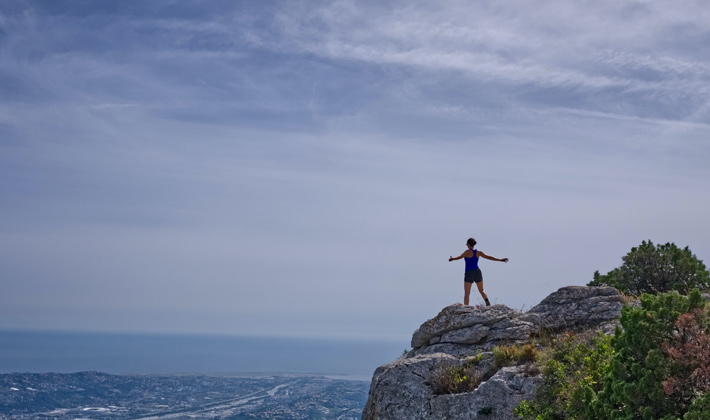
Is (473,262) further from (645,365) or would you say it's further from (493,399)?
(645,365)

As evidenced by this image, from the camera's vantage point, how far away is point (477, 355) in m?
16.9

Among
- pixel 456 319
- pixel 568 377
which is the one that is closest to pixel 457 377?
pixel 456 319

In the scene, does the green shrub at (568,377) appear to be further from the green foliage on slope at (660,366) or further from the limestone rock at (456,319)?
the limestone rock at (456,319)

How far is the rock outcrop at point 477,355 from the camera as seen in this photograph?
15.3 meters

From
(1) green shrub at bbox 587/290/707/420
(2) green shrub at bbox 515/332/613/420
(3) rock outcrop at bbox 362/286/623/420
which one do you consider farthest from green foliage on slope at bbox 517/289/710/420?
(3) rock outcrop at bbox 362/286/623/420

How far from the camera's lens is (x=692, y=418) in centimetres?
959

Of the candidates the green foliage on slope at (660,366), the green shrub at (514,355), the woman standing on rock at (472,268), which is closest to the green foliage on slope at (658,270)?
the woman standing on rock at (472,268)

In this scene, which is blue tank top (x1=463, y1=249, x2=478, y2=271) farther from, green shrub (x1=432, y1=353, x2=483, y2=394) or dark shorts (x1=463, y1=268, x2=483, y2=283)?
green shrub (x1=432, y1=353, x2=483, y2=394)

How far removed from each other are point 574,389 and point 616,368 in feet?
7.69

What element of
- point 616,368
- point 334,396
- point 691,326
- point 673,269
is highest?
point 673,269

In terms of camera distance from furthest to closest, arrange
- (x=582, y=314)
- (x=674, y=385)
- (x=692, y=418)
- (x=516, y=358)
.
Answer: (x=582, y=314)
(x=516, y=358)
(x=674, y=385)
(x=692, y=418)

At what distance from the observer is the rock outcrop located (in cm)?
1529

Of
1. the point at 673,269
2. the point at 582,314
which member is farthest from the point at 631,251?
the point at 582,314

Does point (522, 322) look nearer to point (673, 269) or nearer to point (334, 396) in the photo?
point (673, 269)
